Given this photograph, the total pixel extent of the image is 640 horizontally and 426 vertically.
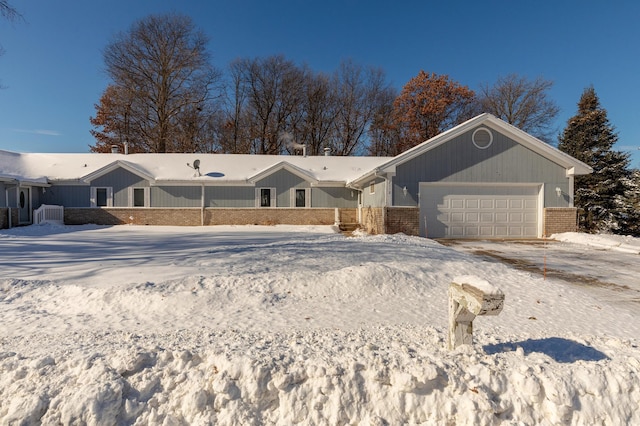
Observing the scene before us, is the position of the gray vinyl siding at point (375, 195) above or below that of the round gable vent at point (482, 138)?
below

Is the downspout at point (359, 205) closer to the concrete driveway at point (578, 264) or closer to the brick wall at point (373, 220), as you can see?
the brick wall at point (373, 220)

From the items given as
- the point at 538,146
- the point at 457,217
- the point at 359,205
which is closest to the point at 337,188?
the point at 359,205

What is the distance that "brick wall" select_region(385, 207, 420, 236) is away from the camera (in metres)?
14.0

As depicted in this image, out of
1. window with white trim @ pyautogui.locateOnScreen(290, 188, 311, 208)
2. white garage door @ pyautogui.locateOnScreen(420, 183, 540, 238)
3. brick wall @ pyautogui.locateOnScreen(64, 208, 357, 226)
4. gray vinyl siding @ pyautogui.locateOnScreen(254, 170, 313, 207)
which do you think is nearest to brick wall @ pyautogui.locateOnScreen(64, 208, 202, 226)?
brick wall @ pyautogui.locateOnScreen(64, 208, 357, 226)

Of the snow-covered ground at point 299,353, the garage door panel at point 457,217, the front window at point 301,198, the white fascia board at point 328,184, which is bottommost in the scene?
the snow-covered ground at point 299,353

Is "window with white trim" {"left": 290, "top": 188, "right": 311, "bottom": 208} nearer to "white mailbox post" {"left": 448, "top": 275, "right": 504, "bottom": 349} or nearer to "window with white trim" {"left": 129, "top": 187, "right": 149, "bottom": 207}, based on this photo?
"window with white trim" {"left": 129, "top": 187, "right": 149, "bottom": 207}

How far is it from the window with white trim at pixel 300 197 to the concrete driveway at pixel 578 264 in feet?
31.0

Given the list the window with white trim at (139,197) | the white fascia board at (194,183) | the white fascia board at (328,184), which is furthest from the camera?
the white fascia board at (328,184)

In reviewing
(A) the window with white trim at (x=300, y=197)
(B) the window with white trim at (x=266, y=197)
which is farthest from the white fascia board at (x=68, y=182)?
(A) the window with white trim at (x=300, y=197)

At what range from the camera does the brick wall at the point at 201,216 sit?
1862 cm

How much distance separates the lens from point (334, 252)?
784 cm

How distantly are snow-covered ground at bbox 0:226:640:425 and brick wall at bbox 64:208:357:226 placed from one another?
43.7 feet

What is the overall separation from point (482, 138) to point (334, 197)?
839 centimetres

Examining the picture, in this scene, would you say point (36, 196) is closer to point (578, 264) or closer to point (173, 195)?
point (173, 195)
